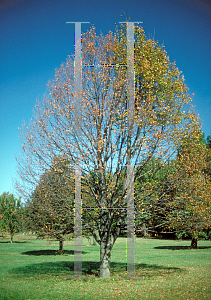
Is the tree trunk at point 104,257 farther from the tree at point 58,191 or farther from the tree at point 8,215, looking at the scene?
the tree at point 8,215

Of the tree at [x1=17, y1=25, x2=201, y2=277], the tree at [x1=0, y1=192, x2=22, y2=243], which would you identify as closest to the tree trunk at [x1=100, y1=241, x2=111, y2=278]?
the tree at [x1=17, y1=25, x2=201, y2=277]

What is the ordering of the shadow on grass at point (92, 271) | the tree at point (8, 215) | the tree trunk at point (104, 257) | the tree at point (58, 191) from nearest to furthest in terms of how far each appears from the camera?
1. the tree at point (58, 191)
2. the tree trunk at point (104, 257)
3. the shadow on grass at point (92, 271)
4. the tree at point (8, 215)

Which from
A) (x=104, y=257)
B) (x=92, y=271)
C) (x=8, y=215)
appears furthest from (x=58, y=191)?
(x=8, y=215)

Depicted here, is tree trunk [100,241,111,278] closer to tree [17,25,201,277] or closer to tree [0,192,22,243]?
tree [17,25,201,277]

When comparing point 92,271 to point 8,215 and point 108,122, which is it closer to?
point 108,122

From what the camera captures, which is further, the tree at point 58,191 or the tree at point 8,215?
the tree at point 8,215

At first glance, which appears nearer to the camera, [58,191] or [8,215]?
[58,191]

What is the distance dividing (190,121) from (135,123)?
2436 mm

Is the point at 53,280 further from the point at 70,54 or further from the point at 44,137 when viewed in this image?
the point at 70,54

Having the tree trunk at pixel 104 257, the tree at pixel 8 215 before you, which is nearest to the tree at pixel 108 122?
the tree trunk at pixel 104 257

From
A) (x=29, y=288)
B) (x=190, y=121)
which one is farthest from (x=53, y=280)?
(x=190, y=121)

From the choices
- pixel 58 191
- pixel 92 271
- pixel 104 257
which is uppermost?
pixel 58 191

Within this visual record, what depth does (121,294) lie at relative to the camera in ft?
26.6

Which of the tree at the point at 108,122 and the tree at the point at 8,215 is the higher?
the tree at the point at 108,122
